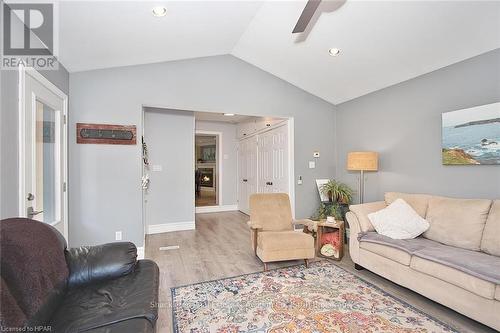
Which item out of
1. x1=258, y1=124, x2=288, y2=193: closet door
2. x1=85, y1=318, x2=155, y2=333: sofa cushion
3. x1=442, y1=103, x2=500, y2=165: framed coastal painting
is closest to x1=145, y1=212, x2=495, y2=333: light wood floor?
x1=85, y1=318, x2=155, y2=333: sofa cushion

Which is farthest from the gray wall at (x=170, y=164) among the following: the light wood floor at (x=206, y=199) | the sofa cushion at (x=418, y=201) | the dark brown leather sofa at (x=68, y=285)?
the sofa cushion at (x=418, y=201)

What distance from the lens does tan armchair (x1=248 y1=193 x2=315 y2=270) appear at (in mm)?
2920

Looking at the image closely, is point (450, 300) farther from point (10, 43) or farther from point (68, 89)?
point (68, 89)

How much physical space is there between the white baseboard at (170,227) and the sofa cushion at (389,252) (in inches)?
134

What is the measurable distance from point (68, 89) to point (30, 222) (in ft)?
7.56

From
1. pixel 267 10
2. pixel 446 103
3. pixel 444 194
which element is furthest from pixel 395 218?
pixel 267 10

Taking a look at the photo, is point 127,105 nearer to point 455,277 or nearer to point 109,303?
point 109,303

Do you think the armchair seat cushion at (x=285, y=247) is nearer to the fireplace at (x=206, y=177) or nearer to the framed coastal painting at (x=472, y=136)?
the framed coastal painting at (x=472, y=136)

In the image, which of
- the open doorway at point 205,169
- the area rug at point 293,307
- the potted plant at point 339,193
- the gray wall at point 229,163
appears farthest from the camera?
the open doorway at point 205,169

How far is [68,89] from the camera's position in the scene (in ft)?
10.4

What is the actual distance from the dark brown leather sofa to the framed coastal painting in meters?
3.43

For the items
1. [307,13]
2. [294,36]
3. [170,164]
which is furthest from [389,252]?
[170,164]

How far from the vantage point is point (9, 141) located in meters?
1.83

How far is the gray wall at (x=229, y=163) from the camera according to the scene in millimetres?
7066
